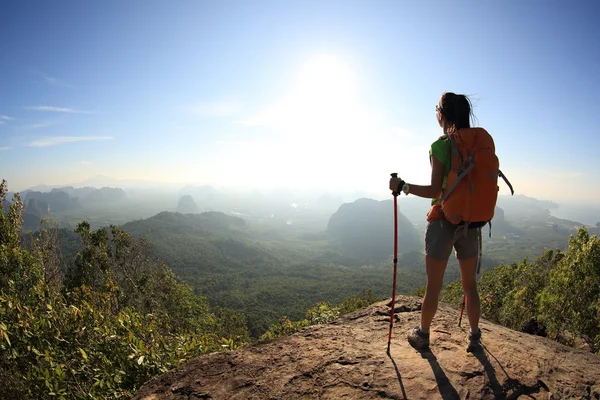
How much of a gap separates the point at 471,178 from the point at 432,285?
1410 mm

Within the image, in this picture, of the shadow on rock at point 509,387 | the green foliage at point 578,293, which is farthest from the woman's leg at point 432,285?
the green foliage at point 578,293

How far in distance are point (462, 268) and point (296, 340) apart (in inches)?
101

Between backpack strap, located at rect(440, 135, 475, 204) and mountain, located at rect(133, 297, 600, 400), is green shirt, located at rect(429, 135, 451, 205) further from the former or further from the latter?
mountain, located at rect(133, 297, 600, 400)

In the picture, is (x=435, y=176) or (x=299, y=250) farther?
(x=299, y=250)

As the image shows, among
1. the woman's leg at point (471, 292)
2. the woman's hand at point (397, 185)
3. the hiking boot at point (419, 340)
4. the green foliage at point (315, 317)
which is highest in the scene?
the woman's hand at point (397, 185)

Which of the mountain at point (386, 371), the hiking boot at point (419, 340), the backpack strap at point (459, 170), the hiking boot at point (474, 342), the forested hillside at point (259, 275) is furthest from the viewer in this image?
the forested hillside at point (259, 275)

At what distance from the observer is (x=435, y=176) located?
10.8ft

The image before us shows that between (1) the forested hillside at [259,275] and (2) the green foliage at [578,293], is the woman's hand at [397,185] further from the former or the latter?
(1) the forested hillside at [259,275]

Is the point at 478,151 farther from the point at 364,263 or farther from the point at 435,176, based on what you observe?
the point at 364,263

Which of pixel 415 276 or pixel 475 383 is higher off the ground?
pixel 475 383

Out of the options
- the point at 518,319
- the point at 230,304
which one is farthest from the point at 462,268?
the point at 230,304

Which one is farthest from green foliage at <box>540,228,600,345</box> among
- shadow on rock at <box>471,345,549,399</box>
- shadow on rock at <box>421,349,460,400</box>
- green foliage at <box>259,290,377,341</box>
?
shadow on rock at <box>421,349,460,400</box>

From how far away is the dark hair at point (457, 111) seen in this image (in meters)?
3.46

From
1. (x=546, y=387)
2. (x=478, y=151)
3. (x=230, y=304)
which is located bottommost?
(x=230, y=304)
